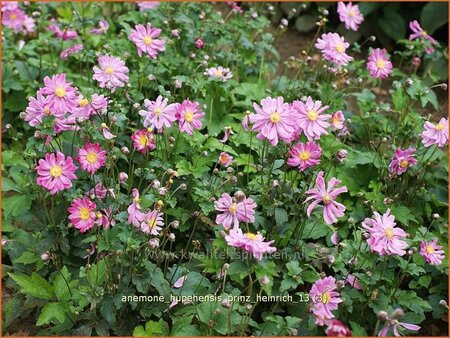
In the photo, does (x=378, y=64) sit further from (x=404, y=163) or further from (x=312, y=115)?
(x=312, y=115)

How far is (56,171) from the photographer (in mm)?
2449

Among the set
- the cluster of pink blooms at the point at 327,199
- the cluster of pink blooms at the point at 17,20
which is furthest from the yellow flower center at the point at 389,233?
the cluster of pink blooms at the point at 17,20

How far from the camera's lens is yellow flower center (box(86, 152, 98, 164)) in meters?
2.50

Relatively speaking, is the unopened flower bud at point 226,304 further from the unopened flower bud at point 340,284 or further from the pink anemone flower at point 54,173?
the pink anemone flower at point 54,173

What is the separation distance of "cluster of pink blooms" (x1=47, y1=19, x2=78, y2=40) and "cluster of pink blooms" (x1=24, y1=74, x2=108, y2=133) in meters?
1.01

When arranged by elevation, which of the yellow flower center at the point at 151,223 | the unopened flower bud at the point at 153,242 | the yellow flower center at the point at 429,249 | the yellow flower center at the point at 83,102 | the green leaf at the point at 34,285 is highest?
the yellow flower center at the point at 83,102

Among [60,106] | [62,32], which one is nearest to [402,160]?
[60,106]

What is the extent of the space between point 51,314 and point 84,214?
0.40m

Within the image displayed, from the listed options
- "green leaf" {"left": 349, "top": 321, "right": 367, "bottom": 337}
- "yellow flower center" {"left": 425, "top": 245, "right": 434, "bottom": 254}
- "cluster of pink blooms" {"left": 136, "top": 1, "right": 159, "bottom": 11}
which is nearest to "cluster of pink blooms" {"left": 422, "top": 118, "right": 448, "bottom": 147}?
"yellow flower center" {"left": 425, "top": 245, "right": 434, "bottom": 254}

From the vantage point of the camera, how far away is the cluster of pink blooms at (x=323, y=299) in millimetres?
2354

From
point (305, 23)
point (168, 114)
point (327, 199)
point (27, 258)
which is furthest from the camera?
point (305, 23)

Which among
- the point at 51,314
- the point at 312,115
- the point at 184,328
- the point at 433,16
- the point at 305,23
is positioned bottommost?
the point at 305,23

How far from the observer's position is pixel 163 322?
248cm

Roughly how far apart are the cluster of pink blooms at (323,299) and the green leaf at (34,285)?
3.38 ft
